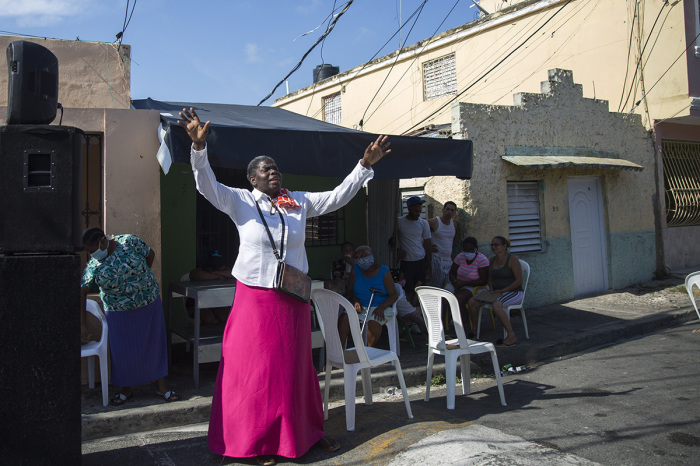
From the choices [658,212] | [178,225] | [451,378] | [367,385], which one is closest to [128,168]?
[178,225]

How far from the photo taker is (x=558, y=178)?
32.5 ft

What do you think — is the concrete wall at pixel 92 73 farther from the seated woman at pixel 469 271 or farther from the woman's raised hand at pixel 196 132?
the seated woman at pixel 469 271

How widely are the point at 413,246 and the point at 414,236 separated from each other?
0.47 feet

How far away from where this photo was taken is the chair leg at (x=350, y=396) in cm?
439

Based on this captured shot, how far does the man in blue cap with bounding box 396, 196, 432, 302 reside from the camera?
805 cm

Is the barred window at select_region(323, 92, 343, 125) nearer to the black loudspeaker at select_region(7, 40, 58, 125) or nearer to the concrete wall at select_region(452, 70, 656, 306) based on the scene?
the concrete wall at select_region(452, 70, 656, 306)

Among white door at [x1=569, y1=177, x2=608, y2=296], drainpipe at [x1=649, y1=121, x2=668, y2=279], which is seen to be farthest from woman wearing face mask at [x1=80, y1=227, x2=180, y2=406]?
drainpipe at [x1=649, y1=121, x2=668, y2=279]

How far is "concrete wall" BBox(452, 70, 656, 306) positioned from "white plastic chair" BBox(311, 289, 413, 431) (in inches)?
178

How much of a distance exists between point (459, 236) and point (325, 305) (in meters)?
4.53

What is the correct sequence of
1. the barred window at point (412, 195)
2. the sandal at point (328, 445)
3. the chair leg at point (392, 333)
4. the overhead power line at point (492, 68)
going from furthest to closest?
the overhead power line at point (492, 68), the barred window at point (412, 195), the chair leg at point (392, 333), the sandal at point (328, 445)

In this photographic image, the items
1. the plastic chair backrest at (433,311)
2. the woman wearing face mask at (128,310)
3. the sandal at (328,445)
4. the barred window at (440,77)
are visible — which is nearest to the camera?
the sandal at (328,445)

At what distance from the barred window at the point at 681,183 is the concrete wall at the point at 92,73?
10.5 meters

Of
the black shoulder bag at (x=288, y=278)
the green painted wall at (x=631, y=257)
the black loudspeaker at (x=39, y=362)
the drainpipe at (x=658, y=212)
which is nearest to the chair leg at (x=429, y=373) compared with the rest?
the black shoulder bag at (x=288, y=278)

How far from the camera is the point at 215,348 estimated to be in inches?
209
